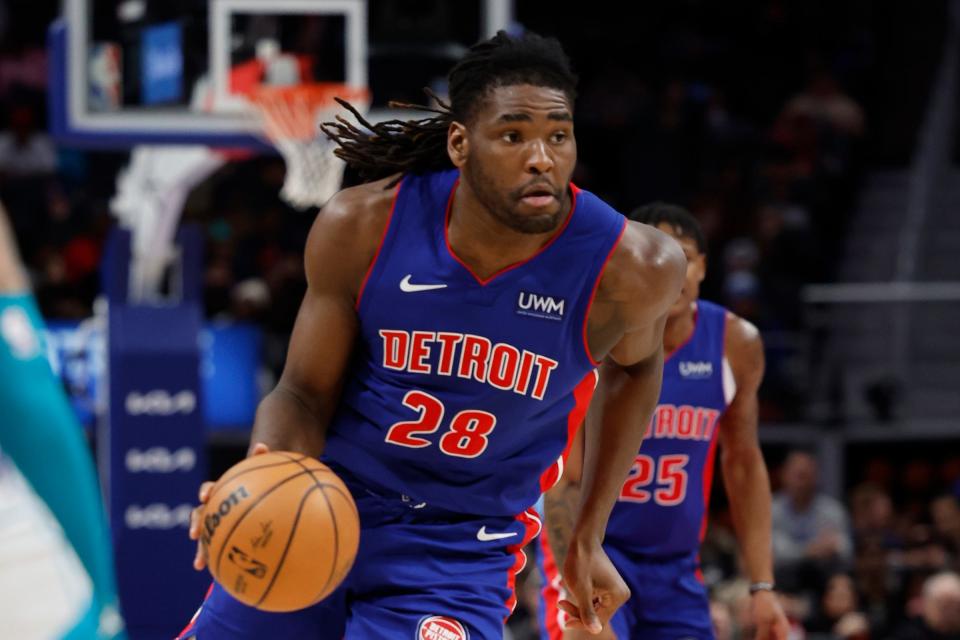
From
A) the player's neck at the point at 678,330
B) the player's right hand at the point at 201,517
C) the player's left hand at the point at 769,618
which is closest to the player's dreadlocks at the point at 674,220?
the player's neck at the point at 678,330

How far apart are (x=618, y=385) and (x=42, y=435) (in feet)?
7.00

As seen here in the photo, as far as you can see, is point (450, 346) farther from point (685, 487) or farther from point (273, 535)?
point (685, 487)

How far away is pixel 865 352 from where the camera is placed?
40.0 ft

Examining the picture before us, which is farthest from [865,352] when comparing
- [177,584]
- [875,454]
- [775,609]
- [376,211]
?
[376,211]

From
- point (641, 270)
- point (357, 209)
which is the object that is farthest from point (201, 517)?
point (641, 270)

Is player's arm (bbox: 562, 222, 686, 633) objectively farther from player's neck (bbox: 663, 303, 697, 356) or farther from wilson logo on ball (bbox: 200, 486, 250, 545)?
player's neck (bbox: 663, 303, 697, 356)

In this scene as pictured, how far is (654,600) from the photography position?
15.9 ft

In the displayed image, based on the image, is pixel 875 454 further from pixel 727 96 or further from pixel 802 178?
pixel 727 96

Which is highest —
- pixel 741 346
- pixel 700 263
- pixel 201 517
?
pixel 700 263

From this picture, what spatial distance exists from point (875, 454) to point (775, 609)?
23.4 feet

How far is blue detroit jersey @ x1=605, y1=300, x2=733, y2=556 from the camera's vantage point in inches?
191

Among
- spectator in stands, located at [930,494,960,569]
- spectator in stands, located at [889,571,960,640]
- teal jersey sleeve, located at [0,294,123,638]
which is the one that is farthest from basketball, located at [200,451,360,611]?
spectator in stands, located at [930,494,960,569]

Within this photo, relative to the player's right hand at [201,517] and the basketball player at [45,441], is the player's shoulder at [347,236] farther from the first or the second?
the basketball player at [45,441]

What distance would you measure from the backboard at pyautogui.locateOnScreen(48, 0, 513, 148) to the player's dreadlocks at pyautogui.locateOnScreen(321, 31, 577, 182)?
4007 mm
